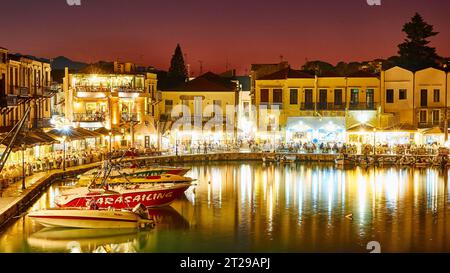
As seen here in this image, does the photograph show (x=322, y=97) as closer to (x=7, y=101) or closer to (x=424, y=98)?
(x=424, y=98)

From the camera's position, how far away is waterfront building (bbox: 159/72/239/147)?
60656 millimetres

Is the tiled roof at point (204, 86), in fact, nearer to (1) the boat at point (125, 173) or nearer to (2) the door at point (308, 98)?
(2) the door at point (308, 98)

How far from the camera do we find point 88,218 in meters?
26.5

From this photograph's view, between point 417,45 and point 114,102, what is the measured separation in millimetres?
32714

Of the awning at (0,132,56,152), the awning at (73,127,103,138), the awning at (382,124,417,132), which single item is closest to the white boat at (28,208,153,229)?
the awning at (0,132,56,152)

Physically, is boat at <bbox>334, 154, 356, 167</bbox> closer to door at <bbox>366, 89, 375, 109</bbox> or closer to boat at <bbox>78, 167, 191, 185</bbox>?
door at <bbox>366, 89, 375, 109</bbox>

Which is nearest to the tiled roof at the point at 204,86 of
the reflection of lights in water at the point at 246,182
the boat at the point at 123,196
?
the reflection of lights in water at the point at 246,182

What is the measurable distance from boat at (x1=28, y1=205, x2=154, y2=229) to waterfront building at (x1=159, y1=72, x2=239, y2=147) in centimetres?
3377

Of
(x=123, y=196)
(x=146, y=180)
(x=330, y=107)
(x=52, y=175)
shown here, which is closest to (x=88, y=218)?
(x=123, y=196)

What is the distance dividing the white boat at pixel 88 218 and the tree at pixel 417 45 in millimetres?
51087

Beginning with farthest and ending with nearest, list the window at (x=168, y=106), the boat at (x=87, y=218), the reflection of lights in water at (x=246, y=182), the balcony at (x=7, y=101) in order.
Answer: the window at (x=168, y=106), the balcony at (x=7, y=101), the reflection of lights in water at (x=246, y=182), the boat at (x=87, y=218)

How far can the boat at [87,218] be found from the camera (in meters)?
26.4
